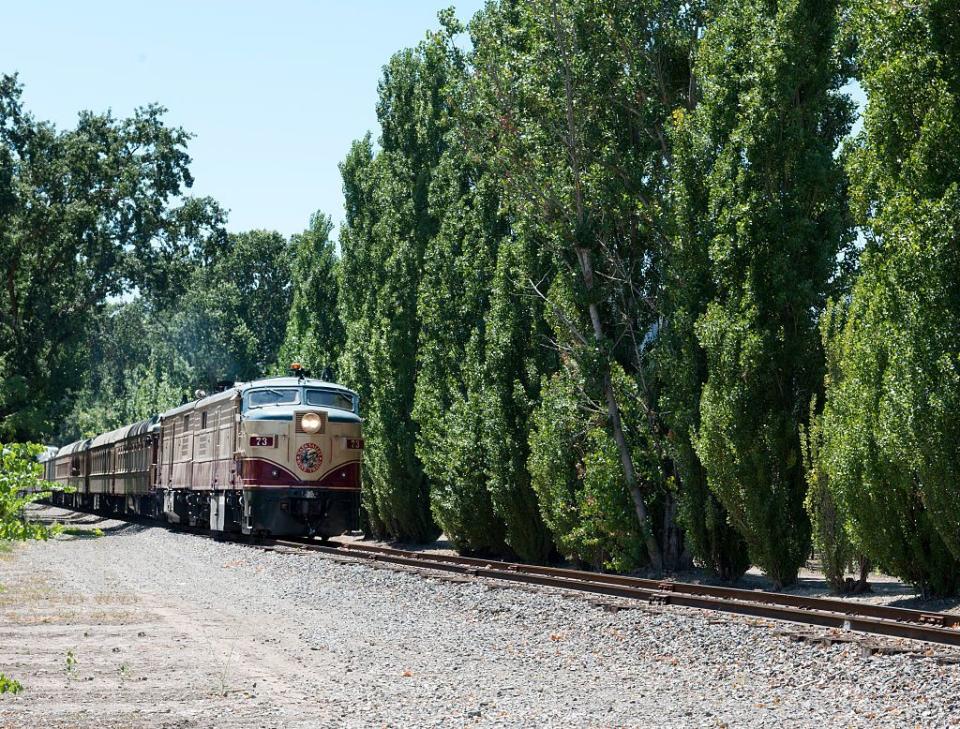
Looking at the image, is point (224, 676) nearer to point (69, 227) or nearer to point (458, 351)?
point (458, 351)

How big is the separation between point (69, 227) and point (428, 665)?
3251 cm

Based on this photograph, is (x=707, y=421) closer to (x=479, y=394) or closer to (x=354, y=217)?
(x=479, y=394)

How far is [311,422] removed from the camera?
26.4 meters

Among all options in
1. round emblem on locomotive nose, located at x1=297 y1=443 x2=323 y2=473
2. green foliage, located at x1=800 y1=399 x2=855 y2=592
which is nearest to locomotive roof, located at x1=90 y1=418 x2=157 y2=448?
round emblem on locomotive nose, located at x1=297 y1=443 x2=323 y2=473

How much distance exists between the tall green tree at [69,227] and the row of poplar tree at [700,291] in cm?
1781

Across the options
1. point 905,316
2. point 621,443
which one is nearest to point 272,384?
point 621,443

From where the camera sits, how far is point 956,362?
13.9m

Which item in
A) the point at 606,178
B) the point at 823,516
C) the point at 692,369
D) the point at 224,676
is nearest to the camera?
the point at 224,676

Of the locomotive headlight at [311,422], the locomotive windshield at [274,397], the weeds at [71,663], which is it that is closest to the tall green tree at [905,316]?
the weeds at [71,663]

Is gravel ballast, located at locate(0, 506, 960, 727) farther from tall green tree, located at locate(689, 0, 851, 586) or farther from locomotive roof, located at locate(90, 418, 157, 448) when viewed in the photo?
locomotive roof, located at locate(90, 418, 157, 448)

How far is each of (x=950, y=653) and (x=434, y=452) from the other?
684 inches

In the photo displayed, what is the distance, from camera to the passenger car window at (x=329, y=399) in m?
27.1

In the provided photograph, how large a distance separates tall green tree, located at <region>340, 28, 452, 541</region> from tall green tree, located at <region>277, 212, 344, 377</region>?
34.9 ft

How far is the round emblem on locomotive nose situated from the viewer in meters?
26.2
